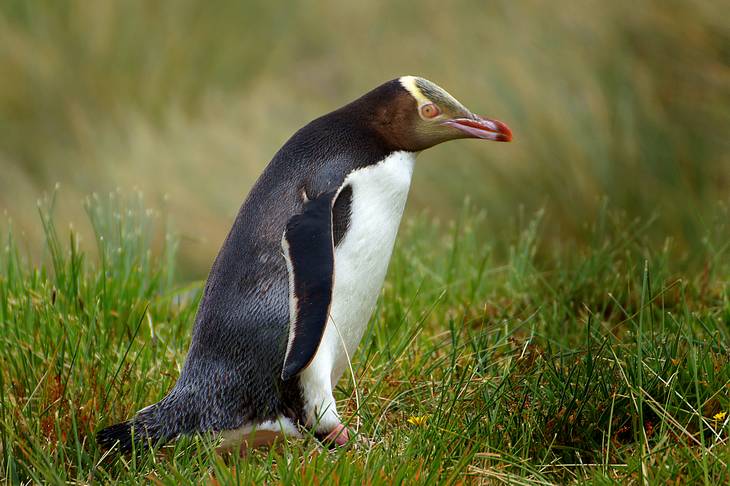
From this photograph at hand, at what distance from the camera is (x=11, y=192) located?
8.09 meters

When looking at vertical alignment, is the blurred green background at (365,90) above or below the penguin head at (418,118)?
below

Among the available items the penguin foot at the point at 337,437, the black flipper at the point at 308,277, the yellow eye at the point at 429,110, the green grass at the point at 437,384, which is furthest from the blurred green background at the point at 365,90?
the penguin foot at the point at 337,437

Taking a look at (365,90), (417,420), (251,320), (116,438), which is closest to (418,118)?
(251,320)

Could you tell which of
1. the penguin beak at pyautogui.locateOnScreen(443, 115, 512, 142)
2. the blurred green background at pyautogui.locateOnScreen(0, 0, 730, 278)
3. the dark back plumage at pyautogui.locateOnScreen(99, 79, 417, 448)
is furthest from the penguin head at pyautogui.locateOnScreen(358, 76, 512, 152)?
the blurred green background at pyautogui.locateOnScreen(0, 0, 730, 278)

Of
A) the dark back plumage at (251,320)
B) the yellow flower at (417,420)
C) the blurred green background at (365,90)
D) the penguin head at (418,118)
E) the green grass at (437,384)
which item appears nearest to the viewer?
the green grass at (437,384)

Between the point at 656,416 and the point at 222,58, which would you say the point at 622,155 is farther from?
the point at 222,58

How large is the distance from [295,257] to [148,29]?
6.43 metres

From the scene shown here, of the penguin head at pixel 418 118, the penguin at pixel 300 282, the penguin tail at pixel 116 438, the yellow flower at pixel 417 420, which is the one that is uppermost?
the penguin head at pixel 418 118

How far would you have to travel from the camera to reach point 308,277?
291 centimetres

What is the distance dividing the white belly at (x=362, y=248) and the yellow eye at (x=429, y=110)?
13cm

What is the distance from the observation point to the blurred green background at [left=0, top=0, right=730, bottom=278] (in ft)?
18.2

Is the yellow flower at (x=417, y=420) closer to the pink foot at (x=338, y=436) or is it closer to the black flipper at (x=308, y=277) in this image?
the pink foot at (x=338, y=436)

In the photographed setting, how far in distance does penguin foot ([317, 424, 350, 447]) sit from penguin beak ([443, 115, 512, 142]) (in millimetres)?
843

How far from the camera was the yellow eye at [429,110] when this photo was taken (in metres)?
3.15
